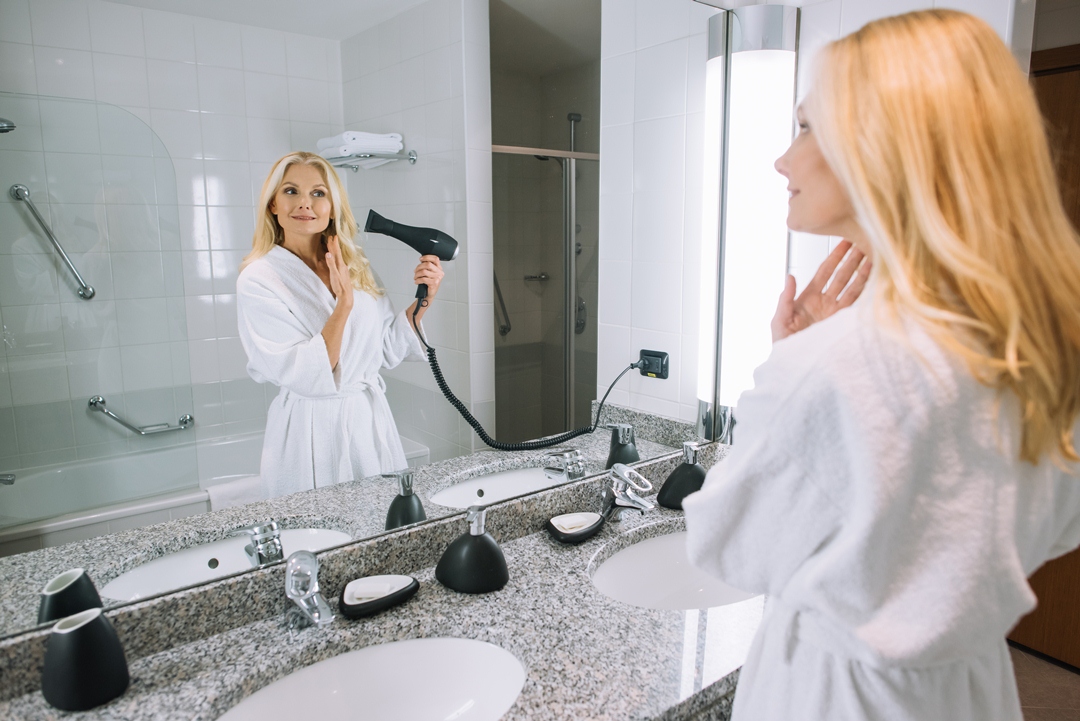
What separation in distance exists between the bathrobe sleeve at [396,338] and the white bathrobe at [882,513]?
2.06 feet

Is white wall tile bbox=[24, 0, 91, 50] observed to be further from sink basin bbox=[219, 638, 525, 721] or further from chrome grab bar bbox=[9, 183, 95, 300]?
sink basin bbox=[219, 638, 525, 721]

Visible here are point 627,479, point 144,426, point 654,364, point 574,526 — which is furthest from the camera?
point 654,364

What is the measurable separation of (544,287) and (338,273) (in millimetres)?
482

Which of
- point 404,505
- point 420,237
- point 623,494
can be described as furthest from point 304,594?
point 623,494

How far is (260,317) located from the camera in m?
1.06

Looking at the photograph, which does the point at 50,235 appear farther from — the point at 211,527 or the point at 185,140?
the point at 211,527

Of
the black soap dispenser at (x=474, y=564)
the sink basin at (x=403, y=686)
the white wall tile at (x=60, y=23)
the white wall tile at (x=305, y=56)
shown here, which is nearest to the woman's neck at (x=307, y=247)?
the white wall tile at (x=305, y=56)

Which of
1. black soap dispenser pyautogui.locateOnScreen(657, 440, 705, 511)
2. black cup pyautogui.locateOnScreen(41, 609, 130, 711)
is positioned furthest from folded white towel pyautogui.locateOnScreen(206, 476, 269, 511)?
black soap dispenser pyautogui.locateOnScreen(657, 440, 705, 511)

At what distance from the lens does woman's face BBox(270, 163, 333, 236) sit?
41.6 inches

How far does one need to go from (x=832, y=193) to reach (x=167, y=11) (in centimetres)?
85

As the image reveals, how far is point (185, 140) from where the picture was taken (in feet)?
3.18

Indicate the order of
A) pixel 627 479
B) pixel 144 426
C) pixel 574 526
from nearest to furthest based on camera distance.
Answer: pixel 144 426 → pixel 574 526 → pixel 627 479

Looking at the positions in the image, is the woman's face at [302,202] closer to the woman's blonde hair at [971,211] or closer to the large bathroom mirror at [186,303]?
the large bathroom mirror at [186,303]

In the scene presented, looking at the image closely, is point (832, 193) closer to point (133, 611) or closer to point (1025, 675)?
point (133, 611)
